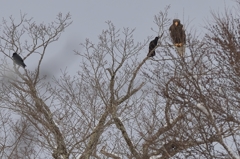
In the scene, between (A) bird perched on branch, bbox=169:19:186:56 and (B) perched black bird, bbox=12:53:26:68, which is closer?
(A) bird perched on branch, bbox=169:19:186:56

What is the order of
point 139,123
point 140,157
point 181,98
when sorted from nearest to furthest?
1. point 181,98
2. point 140,157
3. point 139,123

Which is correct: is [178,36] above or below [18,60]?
below

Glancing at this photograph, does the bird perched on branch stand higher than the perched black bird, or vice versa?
the perched black bird

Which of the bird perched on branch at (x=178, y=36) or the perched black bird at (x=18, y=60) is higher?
the perched black bird at (x=18, y=60)

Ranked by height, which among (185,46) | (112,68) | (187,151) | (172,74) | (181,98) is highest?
(112,68)

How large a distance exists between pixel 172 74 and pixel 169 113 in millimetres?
705

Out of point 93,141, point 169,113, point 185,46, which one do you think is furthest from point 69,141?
point 185,46

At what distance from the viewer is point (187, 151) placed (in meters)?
5.71

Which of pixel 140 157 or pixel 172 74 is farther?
pixel 140 157

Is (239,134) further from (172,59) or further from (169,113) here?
(172,59)

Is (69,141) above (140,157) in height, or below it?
above

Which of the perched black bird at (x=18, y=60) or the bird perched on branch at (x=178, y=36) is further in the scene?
the perched black bird at (x=18, y=60)

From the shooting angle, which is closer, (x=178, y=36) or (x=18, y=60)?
(x=178, y=36)

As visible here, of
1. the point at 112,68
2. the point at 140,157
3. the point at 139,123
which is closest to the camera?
the point at 140,157
